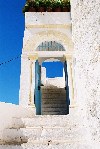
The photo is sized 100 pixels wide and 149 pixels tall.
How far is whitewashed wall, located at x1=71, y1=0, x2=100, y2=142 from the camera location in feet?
4.88

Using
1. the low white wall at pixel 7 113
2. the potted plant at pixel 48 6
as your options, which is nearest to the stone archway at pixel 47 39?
the potted plant at pixel 48 6

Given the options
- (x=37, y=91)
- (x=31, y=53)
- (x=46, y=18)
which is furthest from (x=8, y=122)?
(x=46, y=18)

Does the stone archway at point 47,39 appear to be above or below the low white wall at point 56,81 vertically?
above

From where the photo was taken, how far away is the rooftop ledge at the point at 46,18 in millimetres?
9039

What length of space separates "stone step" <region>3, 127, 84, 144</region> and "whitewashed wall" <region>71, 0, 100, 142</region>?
4.27ft

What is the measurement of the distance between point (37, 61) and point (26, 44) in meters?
0.76

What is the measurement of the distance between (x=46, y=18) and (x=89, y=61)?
778 cm

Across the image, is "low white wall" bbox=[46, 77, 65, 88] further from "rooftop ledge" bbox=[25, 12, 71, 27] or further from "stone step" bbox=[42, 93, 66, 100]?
"rooftop ledge" bbox=[25, 12, 71, 27]

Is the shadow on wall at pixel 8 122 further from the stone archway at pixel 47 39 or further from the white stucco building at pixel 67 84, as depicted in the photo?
the stone archway at pixel 47 39

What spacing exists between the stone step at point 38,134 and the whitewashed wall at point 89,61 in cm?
130

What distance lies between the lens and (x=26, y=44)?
8797mm

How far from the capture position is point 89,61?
1670 mm

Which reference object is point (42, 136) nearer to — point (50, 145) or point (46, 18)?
point (50, 145)

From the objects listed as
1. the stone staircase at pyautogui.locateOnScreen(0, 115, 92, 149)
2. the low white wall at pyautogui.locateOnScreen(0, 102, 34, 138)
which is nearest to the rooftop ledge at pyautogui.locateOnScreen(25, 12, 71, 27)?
the low white wall at pyautogui.locateOnScreen(0, 102, 34, 138)
